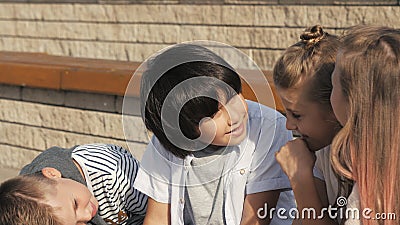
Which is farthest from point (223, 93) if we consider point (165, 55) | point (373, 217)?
point (373, 217)

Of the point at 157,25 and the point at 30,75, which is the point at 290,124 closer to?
the point at 30,75

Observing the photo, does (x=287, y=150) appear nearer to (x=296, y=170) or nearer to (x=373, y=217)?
(x=296, y=170)

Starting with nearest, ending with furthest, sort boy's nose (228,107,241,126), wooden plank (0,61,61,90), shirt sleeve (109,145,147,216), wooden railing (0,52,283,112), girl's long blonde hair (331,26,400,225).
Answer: girl's long blonde hair (331,26,400,225), boy's nose (228,107,241,126), shirt sleeve (109,145,147,216), wooden railing (0,52,283,112), wooden plank (0,61,61,90)

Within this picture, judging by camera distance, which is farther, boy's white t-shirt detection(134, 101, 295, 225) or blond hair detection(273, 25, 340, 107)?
boy's white t-shirt detection(134, 101, 295, 225)

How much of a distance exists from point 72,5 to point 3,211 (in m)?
4.20

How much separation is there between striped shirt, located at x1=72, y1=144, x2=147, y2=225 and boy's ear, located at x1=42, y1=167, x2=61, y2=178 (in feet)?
0.50

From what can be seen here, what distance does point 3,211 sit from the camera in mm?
2467

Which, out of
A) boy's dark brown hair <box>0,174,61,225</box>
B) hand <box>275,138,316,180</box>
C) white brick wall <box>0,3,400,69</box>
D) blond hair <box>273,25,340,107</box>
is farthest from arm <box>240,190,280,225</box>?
white brick wall <box>0,3,400,69</box>

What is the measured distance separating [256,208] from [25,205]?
87cm

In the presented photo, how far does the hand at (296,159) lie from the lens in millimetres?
2461

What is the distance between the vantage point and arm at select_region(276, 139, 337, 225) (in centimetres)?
242

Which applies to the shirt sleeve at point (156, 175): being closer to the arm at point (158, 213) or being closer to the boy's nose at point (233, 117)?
the arm at point (158, 213)

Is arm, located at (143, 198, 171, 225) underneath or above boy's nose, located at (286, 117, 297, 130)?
underneath

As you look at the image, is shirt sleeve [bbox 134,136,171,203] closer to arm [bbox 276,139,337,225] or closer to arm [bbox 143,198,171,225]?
arm [bbox 143,198,171,225]
